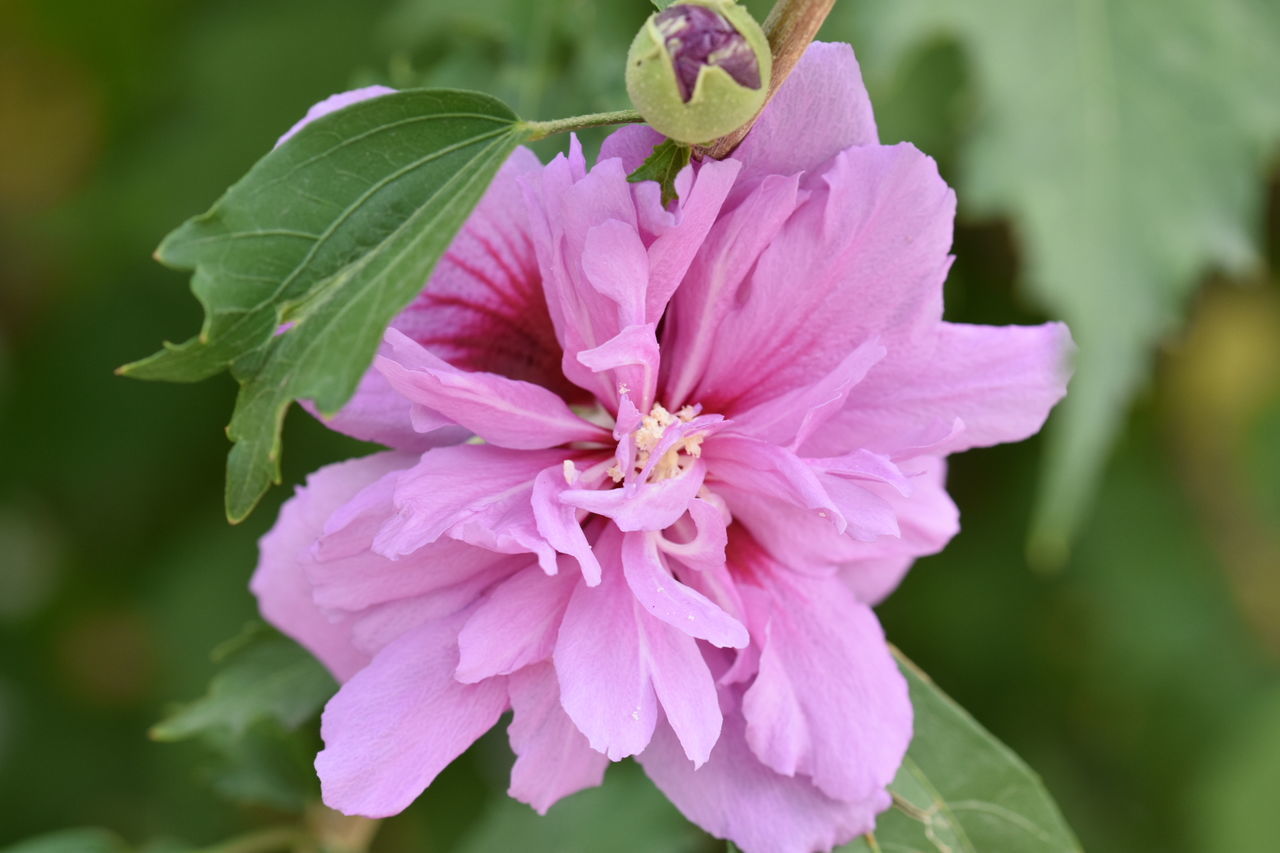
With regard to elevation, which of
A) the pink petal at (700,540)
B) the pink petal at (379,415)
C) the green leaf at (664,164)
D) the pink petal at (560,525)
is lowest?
the pink petal at (700,540)

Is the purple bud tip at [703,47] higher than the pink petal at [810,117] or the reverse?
higher

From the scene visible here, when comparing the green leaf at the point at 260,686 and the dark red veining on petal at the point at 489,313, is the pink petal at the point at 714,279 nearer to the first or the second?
the dark red veining on petal at the point at 489,313

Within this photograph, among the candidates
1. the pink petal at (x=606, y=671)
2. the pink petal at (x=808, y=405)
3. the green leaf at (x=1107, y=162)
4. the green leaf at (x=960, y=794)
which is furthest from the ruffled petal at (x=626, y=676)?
the green leaf at (x=1107, y=162)

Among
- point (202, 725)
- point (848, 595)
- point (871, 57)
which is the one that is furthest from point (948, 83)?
point (202, 725)

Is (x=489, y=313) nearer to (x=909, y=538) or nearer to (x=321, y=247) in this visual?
(x=321, y=247)

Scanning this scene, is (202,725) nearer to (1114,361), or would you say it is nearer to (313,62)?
(1114,361)

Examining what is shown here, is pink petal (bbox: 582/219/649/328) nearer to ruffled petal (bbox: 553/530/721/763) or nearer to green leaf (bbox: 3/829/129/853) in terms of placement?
ruffled petal (bbox: 553/530/721/763)

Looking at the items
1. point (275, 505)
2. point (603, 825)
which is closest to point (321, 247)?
point (603, 825)
